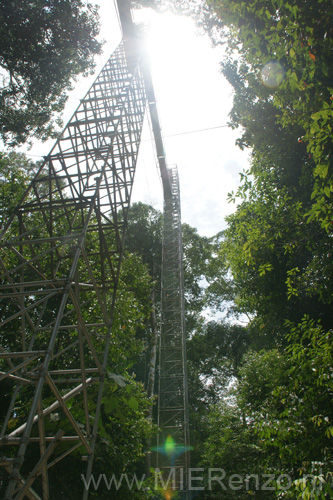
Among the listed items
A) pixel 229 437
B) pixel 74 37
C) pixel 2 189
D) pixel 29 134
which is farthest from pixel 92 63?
pixel 229 437

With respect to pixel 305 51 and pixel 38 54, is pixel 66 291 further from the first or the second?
→ pixel 38 54

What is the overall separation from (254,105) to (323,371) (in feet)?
21.6

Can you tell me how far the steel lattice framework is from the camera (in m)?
2.68

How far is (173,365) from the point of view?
13.2m

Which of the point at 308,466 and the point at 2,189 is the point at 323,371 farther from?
the point at 2,189

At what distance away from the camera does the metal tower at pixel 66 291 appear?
271cm

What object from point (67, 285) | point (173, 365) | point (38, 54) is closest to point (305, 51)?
point (67, 285)

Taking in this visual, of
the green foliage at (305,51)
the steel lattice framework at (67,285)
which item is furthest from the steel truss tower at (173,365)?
the green foliage at (305,51)

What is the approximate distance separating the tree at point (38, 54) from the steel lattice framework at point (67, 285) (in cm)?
267

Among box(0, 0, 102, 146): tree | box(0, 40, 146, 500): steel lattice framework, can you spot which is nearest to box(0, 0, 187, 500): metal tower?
box(0, 40, 146, 500): steel lattice framework

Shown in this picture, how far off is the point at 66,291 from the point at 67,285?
2.1 inches

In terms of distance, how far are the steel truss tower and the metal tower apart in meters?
0.41

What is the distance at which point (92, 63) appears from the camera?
34.0ft

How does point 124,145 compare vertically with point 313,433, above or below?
above
